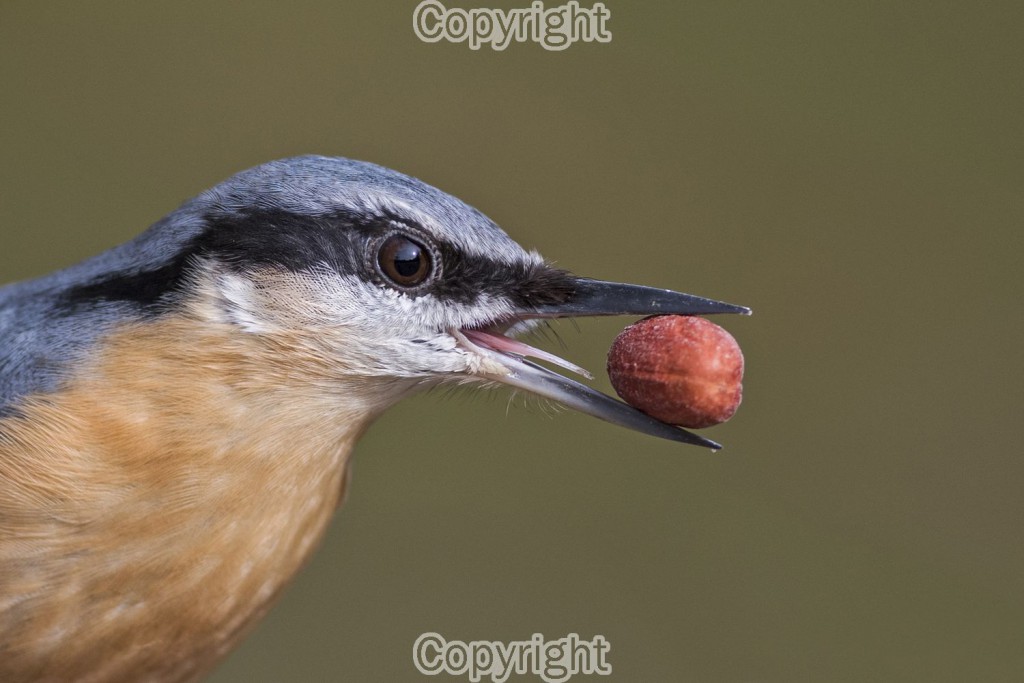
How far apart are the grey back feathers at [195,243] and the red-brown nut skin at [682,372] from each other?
28cm

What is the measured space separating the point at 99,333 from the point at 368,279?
0.48 meters

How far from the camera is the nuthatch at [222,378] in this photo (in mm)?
1958

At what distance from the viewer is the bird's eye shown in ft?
6.88

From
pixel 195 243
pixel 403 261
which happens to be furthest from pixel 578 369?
pixel 195 243

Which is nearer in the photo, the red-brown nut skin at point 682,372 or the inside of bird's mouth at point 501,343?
the red-brown nut skin at point 682,372

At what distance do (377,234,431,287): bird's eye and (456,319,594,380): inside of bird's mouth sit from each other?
0.14 metres

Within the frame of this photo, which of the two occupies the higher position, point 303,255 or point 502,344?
point 303,255

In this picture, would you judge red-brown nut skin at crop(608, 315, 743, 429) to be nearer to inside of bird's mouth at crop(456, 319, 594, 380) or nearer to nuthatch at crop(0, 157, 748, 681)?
nuthatch at crop(0, 157, 748, 681)

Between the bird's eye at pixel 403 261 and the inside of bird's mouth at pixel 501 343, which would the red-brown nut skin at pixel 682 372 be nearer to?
the inside of bird's mouth at pixel 501 343

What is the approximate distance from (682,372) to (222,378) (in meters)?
0.80

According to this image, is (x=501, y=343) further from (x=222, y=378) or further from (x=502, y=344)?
(x=222, y=378)

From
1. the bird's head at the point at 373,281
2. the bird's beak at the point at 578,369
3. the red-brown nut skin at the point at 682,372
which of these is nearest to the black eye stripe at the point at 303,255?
the bird's head at the point at 373,281

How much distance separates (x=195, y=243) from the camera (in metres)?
2.07

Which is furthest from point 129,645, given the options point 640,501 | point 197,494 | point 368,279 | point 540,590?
point 640,501
